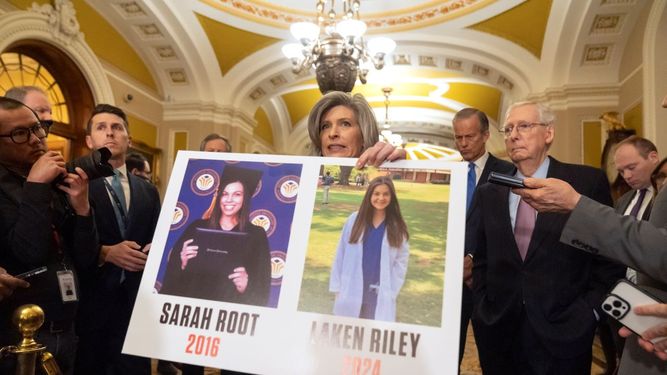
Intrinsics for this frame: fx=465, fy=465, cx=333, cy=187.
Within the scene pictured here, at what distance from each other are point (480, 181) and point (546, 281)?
759mm

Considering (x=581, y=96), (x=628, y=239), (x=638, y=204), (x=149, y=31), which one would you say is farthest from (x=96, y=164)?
(x=581, y=96)

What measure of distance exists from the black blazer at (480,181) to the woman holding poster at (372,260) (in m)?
0.92

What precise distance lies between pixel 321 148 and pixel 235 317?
761 millimetres

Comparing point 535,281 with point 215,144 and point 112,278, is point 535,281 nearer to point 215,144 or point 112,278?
point 112,278

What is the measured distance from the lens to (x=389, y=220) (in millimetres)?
1097

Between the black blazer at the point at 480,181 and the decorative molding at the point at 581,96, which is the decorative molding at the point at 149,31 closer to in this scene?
the decorative molding at the point at 581,96

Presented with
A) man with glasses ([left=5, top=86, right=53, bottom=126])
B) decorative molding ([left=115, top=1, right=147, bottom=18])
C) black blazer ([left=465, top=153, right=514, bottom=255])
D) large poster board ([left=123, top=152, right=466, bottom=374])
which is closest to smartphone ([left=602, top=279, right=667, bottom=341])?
large poster board ([left=123, top=152, right=466, bottom=374])

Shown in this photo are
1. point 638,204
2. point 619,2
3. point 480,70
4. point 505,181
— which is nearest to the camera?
point 505,181

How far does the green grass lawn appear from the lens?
99 cm

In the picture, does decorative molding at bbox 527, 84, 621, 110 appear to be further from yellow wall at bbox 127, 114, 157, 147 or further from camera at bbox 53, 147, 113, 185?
camera at bbox 53, 147, 113, 185

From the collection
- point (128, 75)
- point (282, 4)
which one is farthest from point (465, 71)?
point (128, 75)

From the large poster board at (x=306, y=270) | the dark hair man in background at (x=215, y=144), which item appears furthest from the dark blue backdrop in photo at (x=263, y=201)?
the dark hair man in background at (x=215, y=144)

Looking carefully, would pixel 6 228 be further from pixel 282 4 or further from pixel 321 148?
pixel 282 4

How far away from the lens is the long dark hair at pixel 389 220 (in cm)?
107
